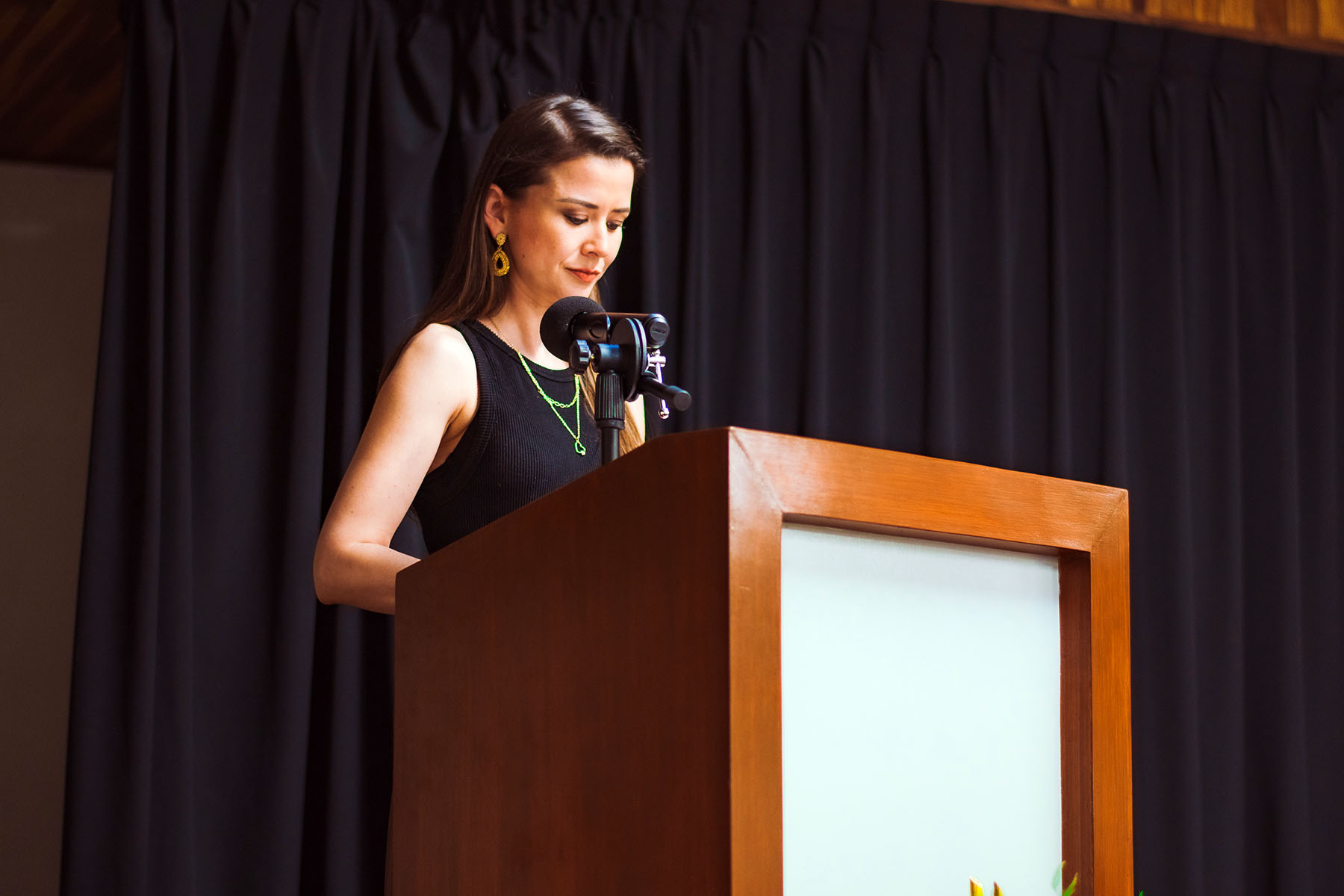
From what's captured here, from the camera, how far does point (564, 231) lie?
1.53 metres

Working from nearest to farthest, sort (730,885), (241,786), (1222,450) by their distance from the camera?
(730,885)
(241,786)
(1222,450)

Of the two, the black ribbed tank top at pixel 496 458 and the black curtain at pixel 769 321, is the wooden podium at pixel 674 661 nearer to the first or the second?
the black ribbed tank top at pixel 496 458

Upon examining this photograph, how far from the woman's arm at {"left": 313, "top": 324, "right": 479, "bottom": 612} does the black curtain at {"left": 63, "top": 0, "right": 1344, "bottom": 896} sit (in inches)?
43.0

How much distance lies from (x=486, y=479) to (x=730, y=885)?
0.80 metres

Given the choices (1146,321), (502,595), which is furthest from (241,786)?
(1146,321)

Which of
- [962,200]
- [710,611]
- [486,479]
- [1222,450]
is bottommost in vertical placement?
[710,611]

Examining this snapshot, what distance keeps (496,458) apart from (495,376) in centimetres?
9

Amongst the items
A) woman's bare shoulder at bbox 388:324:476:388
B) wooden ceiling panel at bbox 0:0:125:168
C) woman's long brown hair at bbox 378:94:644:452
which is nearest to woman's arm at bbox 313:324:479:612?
woman's bare shoulder at bbox 388:324:476:388

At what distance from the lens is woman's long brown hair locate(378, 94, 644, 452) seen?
5.04 feet

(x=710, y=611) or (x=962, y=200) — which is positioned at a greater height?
(x=962, y=200)

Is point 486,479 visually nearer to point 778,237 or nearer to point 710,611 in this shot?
point 710,611

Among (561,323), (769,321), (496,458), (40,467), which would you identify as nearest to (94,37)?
(40,467)

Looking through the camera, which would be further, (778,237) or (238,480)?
(778,237)

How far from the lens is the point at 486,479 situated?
138 cm
